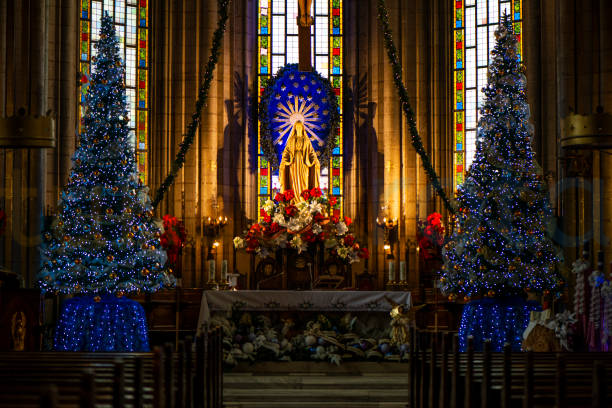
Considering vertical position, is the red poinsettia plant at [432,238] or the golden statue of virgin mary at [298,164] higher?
the golden statue of virgin mary at [298,164]

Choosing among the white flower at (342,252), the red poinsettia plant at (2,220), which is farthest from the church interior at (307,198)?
the red poinsettia plant at (2,220)

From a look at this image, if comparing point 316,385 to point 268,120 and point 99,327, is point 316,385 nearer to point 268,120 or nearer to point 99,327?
point 99,327

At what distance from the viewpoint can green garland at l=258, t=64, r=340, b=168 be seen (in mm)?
19750

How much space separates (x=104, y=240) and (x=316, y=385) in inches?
157

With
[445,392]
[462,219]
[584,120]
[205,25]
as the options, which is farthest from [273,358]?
[205,25]

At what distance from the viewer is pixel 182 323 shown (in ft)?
54.6

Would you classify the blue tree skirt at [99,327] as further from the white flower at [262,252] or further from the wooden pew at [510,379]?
the wooden pew at [510,379]

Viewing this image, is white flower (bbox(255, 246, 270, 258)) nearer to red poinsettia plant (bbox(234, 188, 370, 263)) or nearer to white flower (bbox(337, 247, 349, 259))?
red poinsettia plant (bbox(234, 188, 370, 263))

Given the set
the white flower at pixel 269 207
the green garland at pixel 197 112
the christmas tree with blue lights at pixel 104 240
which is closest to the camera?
the christmas tree with blue lights at pixel 104 240

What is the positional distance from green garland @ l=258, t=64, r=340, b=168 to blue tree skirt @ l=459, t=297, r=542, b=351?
21.1 feet

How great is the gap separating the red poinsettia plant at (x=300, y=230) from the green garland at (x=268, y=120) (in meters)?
1.90

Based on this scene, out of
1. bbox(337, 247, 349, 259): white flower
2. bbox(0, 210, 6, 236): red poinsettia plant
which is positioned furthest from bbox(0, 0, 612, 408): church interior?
bbox(0, 210, 6, 236): red poinsettia plant

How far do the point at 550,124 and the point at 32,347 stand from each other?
10.3 m

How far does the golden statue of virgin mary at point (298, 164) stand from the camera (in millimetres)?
18781
